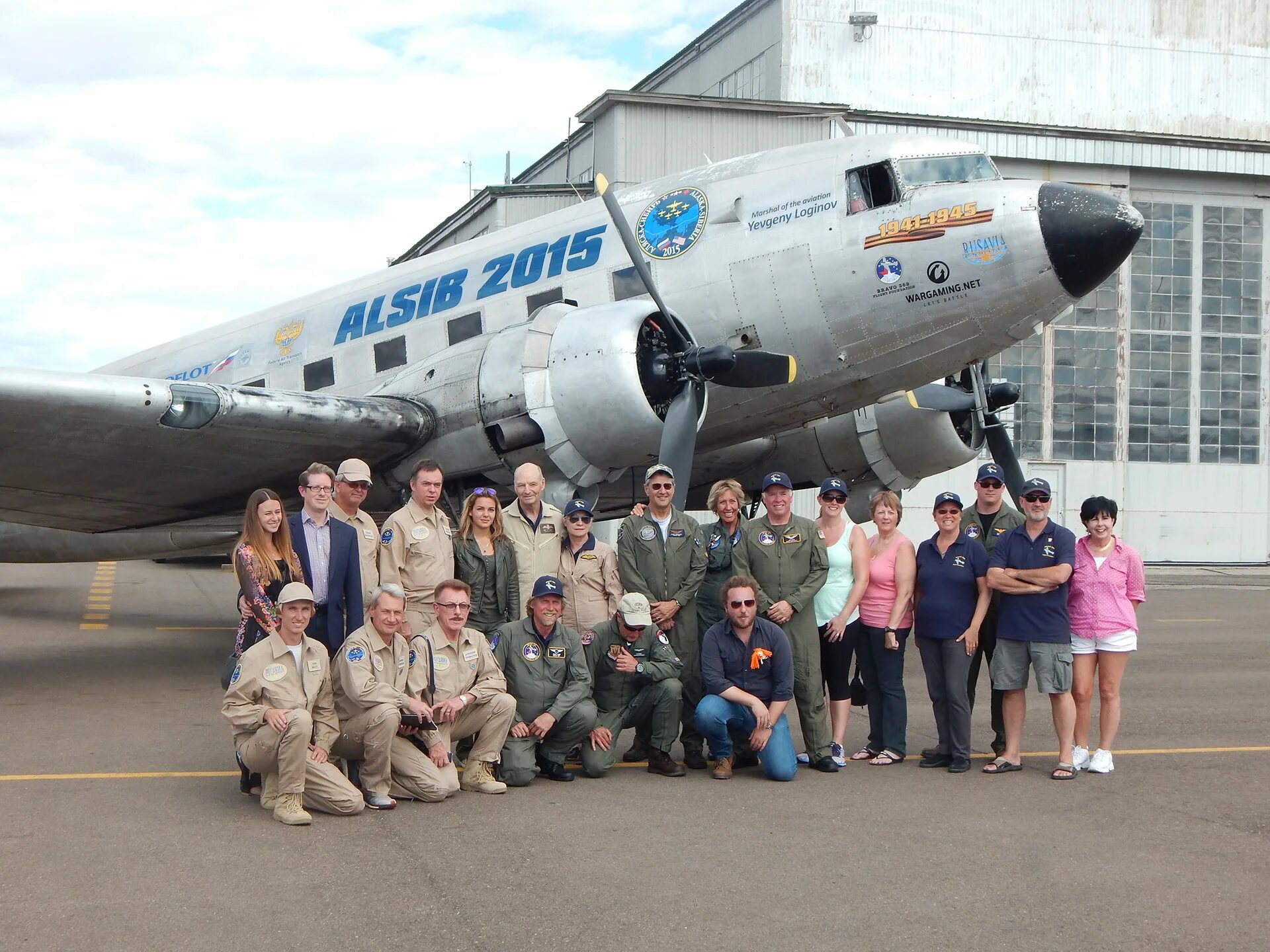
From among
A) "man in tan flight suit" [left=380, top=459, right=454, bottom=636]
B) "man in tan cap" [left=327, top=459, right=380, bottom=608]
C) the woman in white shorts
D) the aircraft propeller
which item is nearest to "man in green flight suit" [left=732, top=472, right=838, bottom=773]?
the woman in white shorts

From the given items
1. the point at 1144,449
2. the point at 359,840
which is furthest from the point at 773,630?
the point at 1144,449

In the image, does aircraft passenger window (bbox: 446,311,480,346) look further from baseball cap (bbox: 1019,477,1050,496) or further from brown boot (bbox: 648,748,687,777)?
baseball cap (bbox: 1019,477,1050,496)

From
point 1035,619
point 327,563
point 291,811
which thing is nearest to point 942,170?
point 1035,619

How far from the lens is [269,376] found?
559 inches

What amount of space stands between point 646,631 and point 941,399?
698 cm

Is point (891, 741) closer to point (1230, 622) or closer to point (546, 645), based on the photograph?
point (546, 645)

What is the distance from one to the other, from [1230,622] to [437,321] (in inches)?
466

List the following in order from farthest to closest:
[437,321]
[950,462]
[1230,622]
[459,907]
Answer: [1230,622], [950,462], [437,321], [459,907]

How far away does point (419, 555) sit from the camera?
8023 millimetres

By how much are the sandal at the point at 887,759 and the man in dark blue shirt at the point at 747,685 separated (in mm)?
662

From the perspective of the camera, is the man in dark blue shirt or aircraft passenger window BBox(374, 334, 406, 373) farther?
aircraft passenger window BBox(374, 334, 406, 373)

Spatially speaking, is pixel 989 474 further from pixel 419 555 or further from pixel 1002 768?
pixel 419 555

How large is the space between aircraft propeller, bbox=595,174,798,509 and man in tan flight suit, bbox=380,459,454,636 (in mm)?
2636

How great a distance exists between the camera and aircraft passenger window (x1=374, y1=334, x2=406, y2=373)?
13039mm
